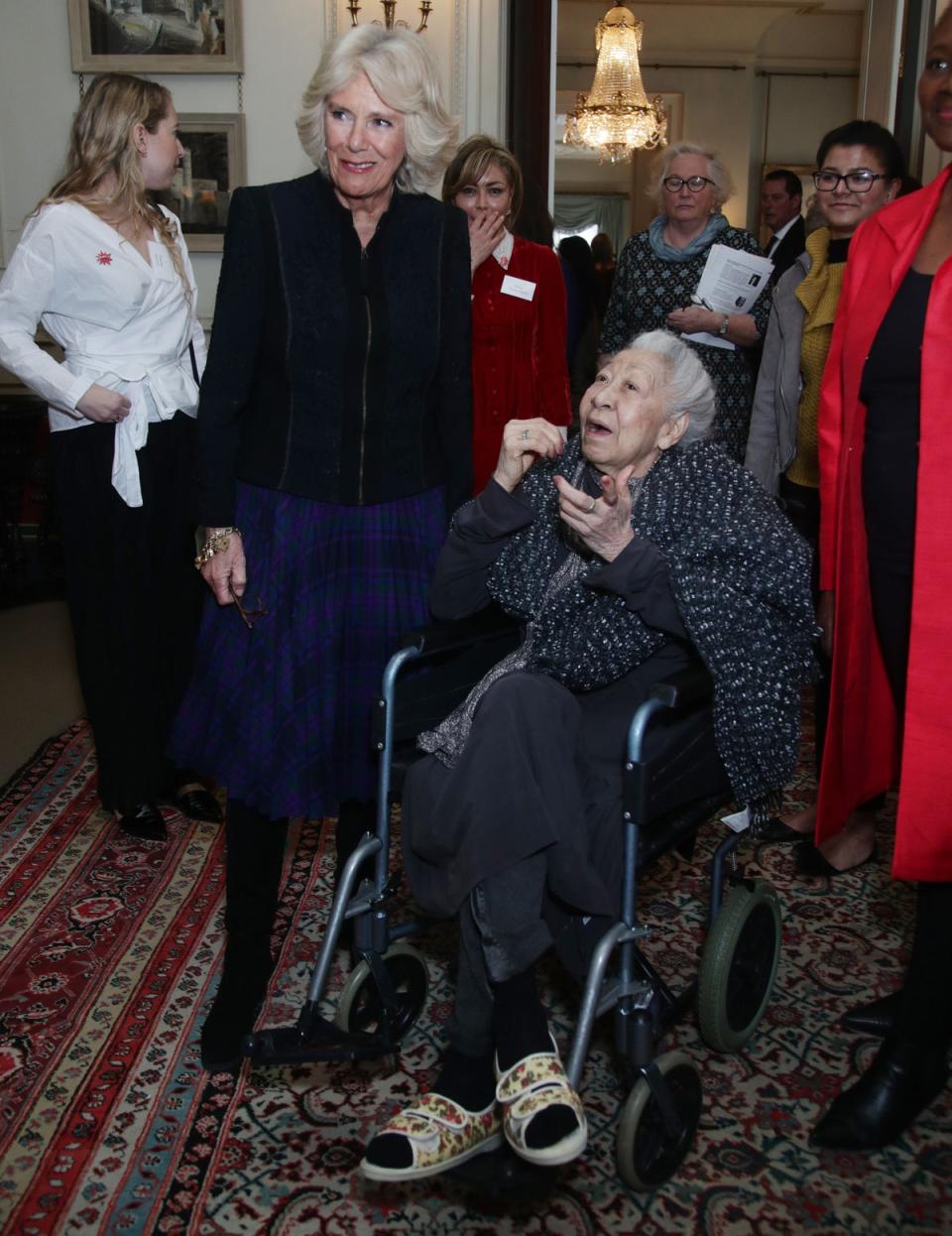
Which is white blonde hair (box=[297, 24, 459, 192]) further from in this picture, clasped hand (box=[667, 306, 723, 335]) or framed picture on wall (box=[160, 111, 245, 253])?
framed picture on wall (box=[160, 111, 245, 253])

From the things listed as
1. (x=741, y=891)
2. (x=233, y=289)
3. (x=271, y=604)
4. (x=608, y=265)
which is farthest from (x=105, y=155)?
(x=608, y=265)

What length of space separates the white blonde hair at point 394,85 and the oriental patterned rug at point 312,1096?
1.61 metres

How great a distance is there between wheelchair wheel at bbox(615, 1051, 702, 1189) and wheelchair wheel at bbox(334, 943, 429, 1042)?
0.49m

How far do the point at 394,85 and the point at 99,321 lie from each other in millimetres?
1270

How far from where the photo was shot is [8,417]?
552cm

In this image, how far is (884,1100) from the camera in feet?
6.43

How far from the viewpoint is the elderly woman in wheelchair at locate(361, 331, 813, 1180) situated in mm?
1771

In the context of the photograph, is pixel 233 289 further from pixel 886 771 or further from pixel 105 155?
pixel 886 771

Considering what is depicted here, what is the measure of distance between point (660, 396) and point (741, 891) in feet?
2.96

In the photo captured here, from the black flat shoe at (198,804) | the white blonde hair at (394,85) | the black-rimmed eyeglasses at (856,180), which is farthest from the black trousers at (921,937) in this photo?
the black flat shoe at (198,804)

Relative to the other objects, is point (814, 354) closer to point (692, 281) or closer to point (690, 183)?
point (692, 281)

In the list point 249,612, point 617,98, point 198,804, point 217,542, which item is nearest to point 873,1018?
point 249,612

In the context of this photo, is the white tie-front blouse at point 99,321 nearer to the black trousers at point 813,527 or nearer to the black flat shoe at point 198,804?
the black flat shoe at point 198,804

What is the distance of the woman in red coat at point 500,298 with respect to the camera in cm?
348
